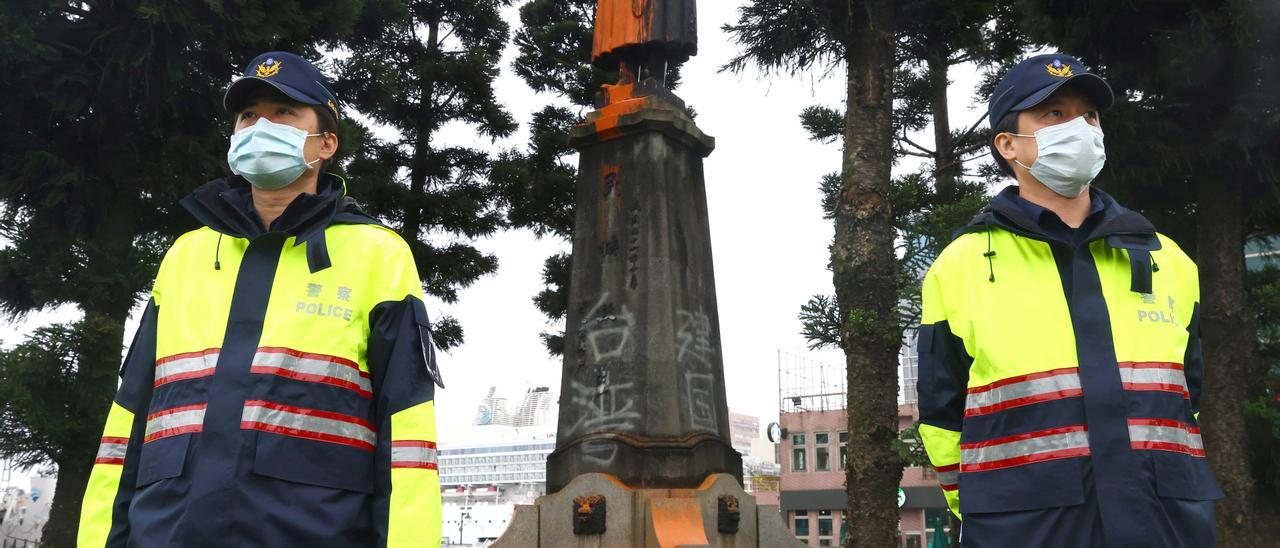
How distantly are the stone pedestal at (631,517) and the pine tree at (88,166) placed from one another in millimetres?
3505

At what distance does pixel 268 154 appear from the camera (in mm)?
2697

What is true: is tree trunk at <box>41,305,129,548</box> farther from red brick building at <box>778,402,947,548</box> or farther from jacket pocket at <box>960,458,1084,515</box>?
red brick building at <box>778,402,947,548</box>

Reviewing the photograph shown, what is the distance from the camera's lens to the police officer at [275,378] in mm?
2295

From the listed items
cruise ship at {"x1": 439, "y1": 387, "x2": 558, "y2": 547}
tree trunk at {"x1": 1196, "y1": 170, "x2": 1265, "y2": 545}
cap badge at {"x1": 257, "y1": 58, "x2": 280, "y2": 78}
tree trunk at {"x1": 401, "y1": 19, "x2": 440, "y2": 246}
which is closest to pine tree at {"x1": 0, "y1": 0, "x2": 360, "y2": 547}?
tree trunk at {"x1": 401, "y1": 19, "x2": 440, "y2": 246}

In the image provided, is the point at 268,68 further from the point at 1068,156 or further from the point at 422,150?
the point at 422,150

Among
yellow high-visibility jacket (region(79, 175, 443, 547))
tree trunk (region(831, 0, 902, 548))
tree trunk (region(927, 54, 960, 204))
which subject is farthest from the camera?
tree trunk (region(927, 54, 960, 204))

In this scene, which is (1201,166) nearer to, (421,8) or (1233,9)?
(1233,9)

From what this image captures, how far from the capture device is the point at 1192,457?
2.52m

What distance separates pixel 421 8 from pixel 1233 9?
10.6m

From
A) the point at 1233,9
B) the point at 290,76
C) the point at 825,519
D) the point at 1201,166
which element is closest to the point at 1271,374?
the point at 1201,166

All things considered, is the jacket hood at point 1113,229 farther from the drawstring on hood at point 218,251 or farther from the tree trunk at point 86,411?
the tree trunk at point 86,411

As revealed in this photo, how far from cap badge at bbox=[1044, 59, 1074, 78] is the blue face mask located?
201 centimetres

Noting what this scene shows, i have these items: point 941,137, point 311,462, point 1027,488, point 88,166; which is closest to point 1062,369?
point 1027,488

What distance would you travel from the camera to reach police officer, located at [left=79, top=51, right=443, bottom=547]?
2295 millimetres
